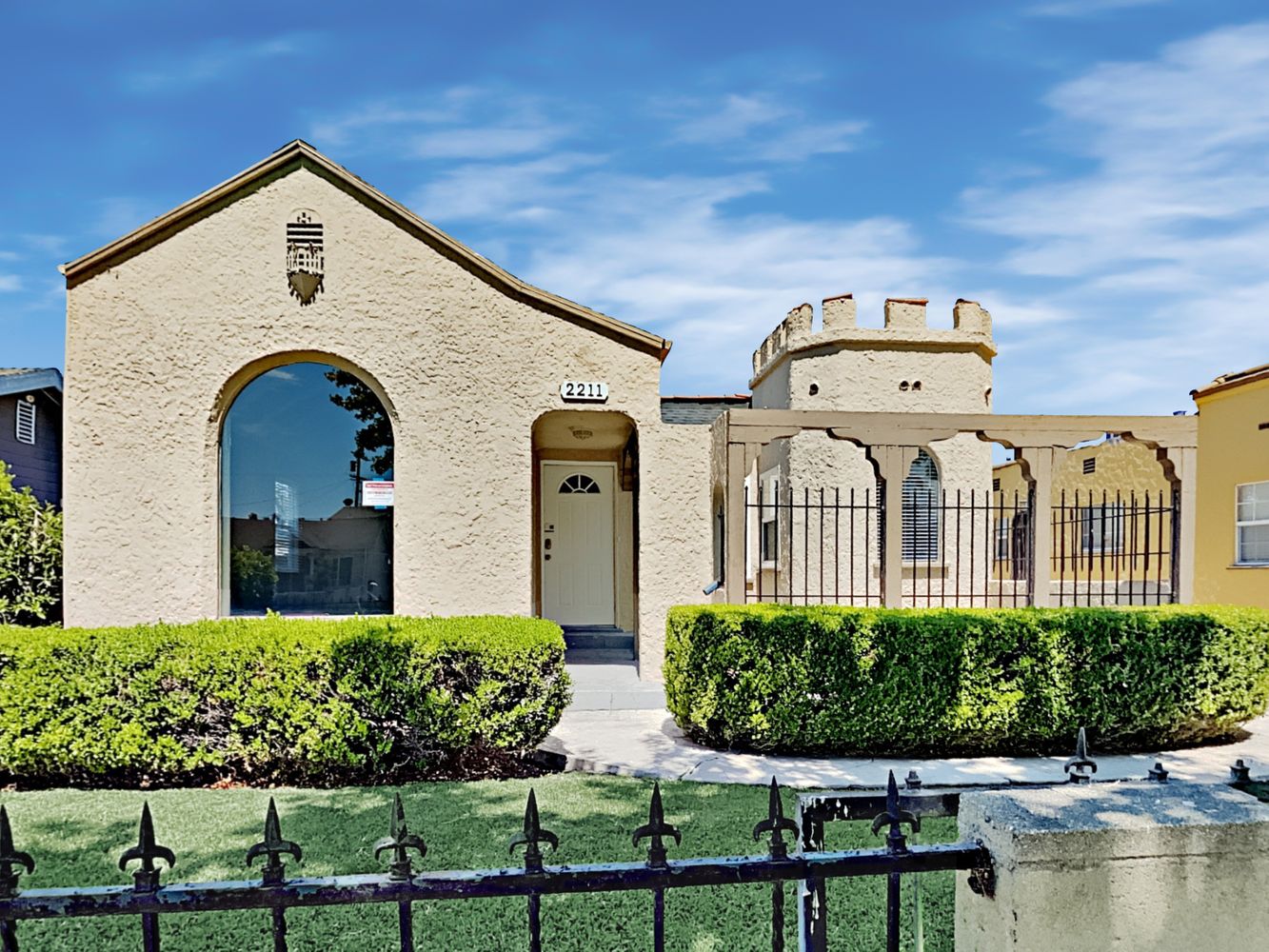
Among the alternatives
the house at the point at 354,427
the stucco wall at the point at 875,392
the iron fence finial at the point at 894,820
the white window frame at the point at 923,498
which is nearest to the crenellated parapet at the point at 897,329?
the stucco wall at the point at 875,392

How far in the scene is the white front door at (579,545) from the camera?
13094 mm

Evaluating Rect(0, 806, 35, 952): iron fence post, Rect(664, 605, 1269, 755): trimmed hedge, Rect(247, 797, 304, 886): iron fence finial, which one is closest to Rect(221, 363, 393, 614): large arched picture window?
Rect(664, 605, 1269, 755): trimmed hedge

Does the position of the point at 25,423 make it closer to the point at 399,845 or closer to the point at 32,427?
the point at 32,427

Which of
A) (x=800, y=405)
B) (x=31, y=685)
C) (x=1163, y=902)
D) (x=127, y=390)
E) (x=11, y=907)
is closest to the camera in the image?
(x=11, y=907)

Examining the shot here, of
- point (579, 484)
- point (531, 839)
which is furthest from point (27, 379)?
point (531, 839)

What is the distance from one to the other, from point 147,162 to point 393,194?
267 centimetres

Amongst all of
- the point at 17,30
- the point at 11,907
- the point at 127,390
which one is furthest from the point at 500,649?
the point at 17,30

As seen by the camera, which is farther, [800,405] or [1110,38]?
[800,405]

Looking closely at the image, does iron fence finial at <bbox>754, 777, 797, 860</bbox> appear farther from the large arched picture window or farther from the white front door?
the white front door

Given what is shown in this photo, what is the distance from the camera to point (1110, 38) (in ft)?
21.9

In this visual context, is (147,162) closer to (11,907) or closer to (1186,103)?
(11,907)

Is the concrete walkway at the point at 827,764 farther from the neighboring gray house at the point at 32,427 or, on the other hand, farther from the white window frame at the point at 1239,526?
the neighboring gray house at the point at 32,427

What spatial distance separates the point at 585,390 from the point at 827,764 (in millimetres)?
4893

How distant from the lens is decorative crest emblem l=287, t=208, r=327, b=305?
8.74m
